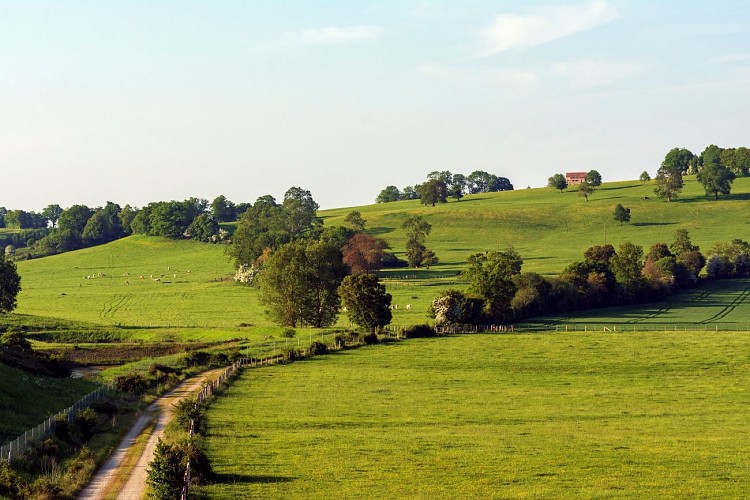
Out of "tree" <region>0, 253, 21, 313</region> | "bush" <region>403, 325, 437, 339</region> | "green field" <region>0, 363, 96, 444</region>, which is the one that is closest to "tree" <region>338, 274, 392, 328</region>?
"bush" <region>403, 325, 437, 339</region>

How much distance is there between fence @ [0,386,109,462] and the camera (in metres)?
39.2

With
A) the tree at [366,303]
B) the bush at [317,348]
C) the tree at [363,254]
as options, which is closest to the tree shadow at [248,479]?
the bush at [317,348]

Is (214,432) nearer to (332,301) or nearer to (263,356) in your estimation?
(263,356)

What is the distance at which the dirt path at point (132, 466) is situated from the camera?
115 ft

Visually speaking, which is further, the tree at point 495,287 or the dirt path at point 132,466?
the tree at point 495,287

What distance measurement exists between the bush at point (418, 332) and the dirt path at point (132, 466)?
43.5 metres

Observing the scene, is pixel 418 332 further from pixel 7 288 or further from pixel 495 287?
pixel 7 288

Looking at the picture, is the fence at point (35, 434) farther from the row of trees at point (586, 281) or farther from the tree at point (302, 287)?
the tree at point (302, 287)

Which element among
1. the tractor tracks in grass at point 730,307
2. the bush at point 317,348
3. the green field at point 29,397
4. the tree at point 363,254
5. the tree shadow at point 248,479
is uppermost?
the tree at point 363,254

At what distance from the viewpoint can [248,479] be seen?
3844 centimetres

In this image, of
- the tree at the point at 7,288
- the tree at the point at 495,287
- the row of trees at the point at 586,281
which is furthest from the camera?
the tree at the point at 7,288

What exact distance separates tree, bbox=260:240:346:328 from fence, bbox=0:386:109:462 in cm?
6684

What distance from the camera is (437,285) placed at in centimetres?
15400

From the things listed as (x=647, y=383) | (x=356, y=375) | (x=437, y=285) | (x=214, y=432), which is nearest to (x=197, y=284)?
(x=437, y=285)
